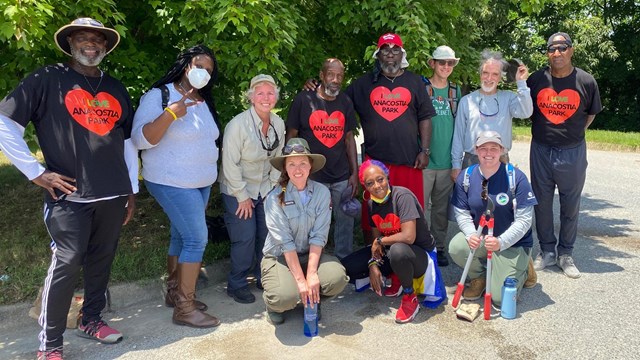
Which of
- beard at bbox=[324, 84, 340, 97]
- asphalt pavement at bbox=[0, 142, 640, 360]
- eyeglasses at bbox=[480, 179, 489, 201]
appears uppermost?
beard at bbox=[324, 84, 340, 97]

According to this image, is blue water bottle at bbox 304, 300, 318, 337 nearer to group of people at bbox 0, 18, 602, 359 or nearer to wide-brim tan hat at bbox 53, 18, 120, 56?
group of people at bbox 0, 18, 602, 359

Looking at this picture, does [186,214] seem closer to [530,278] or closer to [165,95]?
[165,95]

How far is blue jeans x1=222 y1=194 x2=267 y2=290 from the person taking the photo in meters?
4.10

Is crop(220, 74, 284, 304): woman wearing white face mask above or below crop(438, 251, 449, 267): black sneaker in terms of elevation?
above

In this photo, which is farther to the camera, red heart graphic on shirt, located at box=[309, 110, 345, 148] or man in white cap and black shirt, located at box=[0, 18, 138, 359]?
red heart graphic on shirt, located at box=[309, 110, 345, 148]

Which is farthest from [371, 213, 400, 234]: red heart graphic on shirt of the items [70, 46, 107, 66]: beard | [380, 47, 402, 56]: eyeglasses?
[70, 46, 107, 66]: beard

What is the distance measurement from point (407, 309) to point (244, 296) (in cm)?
130

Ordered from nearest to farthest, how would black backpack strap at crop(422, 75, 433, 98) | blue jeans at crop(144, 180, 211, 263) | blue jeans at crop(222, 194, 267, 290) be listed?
1. blue jeans at crop(144, 180, 211, 263)
2. blue jeans at crop(222, 194, 267, 290)
3. black backpack strap at crop(422, 75, 433, 98)

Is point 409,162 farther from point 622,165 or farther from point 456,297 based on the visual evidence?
point 622,165

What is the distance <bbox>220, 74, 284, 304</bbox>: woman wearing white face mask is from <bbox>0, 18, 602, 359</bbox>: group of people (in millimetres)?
12

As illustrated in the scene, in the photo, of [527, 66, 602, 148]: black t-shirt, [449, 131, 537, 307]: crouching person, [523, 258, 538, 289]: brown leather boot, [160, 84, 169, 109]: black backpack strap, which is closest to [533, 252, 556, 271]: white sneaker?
[523, 258, 538, 289]: brown leather boot

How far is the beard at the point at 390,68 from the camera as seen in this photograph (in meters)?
4.45

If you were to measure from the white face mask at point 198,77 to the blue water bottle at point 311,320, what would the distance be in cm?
Result: 168

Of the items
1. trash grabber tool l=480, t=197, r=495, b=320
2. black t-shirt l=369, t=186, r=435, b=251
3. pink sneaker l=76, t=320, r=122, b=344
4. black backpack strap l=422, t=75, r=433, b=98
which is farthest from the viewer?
black backpack strap l=422, t=75, r=433, b=98
